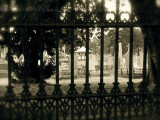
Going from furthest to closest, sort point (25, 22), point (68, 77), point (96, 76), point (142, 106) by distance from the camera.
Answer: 1. point (96, 76)
2. point (68, 77)
3. point (142, 106)
4. point (25, 22)

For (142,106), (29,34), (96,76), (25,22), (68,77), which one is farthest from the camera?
(96,76)

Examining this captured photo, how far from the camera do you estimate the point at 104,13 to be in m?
4.70

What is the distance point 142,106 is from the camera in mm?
4902

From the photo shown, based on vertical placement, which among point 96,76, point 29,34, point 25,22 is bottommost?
point 96,76

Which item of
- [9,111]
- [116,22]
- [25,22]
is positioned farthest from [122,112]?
[25,22]

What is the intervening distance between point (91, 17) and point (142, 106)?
2.20 m

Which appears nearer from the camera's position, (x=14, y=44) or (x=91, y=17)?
(x=91, y=17)

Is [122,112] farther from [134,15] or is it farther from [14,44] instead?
[14,44]

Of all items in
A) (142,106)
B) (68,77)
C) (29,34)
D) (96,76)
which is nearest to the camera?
(142,106)

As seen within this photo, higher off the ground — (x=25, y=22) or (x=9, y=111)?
(x=25, y=22)

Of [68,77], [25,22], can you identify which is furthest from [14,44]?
[25,22]

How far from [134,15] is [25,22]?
227cm

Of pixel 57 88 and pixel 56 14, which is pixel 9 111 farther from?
pixel 56 14

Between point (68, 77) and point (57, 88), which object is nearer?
point (57, 88)
